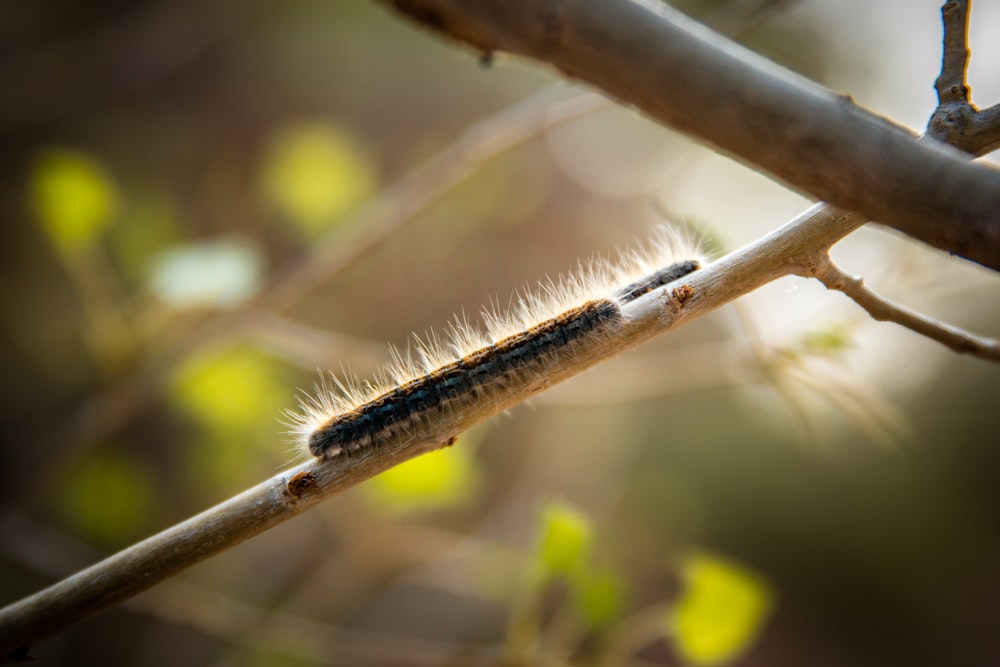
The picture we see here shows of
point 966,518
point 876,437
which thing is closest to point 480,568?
point 876,437

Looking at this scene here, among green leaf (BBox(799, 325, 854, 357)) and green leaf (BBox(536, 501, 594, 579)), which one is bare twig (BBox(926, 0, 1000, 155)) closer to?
green leaf (BBox(799, 325, 854, 357))

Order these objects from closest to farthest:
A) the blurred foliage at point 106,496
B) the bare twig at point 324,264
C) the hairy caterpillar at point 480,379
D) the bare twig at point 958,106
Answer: the bare twig at point 958,106 < the hairy caterpillar at point 480,379 < the bare twig at point 324,264 < the blurred foliage at point 106,496

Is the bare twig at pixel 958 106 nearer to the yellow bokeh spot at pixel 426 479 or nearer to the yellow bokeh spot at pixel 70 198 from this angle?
the yellow bokeh spot at pixel 426 479

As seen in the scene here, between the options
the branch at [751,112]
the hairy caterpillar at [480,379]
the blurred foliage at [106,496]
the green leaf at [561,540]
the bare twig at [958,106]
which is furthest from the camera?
the blurred foliage at [106,496]

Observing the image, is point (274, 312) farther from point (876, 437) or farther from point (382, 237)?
point (876, 437)

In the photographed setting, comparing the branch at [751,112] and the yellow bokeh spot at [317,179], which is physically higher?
the yellow bokeh spot at [317,179]

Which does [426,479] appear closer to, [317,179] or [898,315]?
[898,315]

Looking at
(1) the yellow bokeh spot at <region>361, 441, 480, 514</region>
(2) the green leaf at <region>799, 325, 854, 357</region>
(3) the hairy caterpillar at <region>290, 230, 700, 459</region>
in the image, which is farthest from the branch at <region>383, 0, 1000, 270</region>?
(1) the yellow bokeh spot at <region>361, 441, 480, 514</region>

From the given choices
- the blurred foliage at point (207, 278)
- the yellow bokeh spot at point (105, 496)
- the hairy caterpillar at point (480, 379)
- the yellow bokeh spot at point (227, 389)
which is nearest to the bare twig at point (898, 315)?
the hairy caterpillar at point (480, 379)
